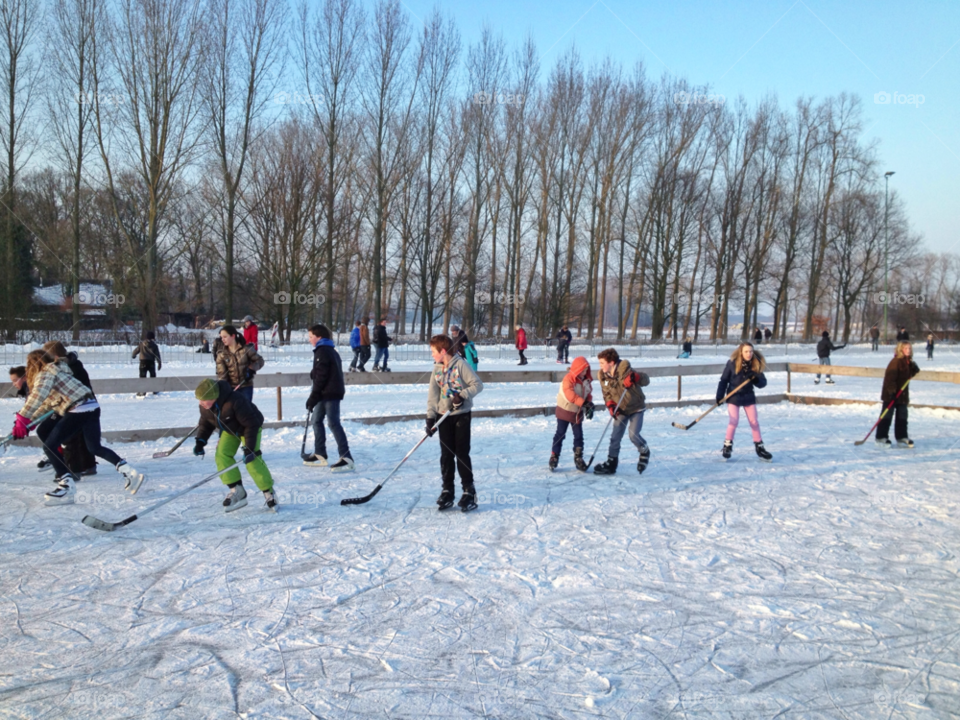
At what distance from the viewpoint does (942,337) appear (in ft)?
172

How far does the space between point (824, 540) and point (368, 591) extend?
367 centimetres

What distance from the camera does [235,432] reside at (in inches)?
237

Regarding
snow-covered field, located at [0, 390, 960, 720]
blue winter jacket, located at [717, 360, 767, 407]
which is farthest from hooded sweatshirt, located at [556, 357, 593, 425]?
blue winter jacket, located at [717, 360, 767, 407]

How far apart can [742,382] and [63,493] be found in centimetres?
758

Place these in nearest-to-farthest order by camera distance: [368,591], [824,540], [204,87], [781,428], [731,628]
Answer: [731,628], [368,591], [824,540], [781,428], [204,87]

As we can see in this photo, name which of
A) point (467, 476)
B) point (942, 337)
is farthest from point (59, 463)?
point (942, 337)

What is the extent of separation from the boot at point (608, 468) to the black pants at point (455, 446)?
2135 millimetres

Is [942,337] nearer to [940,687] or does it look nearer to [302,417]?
[302,417]

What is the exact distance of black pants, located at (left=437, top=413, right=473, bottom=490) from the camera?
19.9ft

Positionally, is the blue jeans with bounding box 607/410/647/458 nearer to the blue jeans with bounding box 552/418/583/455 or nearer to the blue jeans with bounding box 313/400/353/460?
the blue jeans with bounding box 552/418/583/455

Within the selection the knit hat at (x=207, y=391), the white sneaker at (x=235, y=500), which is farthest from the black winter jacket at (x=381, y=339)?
the knit hat at (x=207, y=391)

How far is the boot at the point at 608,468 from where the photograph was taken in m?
7.93

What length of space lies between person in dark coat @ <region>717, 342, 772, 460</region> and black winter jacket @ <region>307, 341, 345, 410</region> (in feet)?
15.3

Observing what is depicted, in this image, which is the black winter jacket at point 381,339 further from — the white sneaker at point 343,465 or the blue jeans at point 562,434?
the blue jeans at point 562,434
